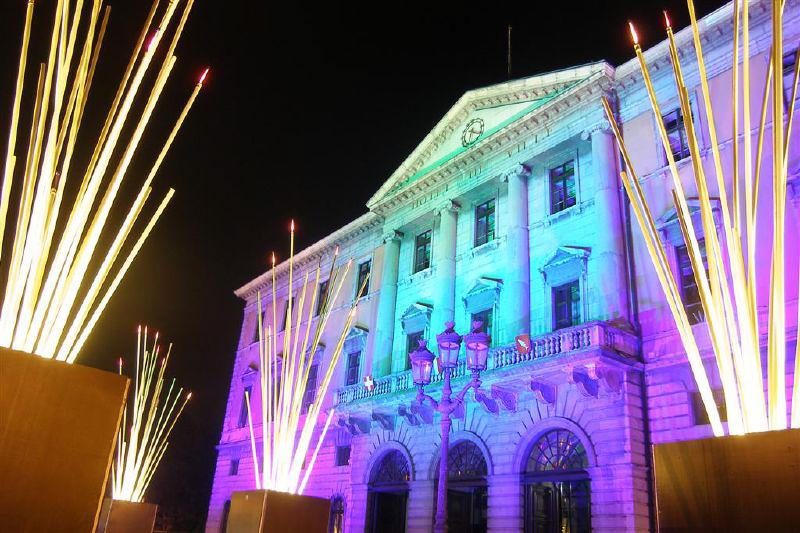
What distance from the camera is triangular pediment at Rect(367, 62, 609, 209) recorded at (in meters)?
19.7

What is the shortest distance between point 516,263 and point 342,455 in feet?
36.3

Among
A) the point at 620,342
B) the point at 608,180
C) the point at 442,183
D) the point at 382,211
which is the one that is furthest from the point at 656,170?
the point at 382,211

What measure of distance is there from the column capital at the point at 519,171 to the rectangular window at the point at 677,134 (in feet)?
15.8

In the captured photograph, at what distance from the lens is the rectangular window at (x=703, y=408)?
44.8 feet

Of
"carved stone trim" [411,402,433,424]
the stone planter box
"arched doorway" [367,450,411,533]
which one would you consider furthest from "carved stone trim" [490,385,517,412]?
the stone planter box

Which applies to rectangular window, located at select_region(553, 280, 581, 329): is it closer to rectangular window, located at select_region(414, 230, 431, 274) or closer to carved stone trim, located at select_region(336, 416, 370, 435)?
rectangular window, located at select_region(414, 230, 431, 274)

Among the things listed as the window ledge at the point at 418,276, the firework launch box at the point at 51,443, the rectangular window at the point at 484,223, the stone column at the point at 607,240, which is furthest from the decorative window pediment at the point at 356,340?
the firework launch box at the point at 51,443

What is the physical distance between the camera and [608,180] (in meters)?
17.5

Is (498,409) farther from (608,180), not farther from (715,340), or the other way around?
(715,340)

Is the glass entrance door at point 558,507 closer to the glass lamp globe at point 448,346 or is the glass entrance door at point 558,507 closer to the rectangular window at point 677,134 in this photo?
the glass lamp globe at point 448,346

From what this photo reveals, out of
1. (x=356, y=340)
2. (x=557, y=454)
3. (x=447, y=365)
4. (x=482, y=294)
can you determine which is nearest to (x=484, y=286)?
(x=482, y=294)

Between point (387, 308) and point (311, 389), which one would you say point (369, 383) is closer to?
point (387, 308)

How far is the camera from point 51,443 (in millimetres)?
2848

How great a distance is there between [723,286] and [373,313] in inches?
880
